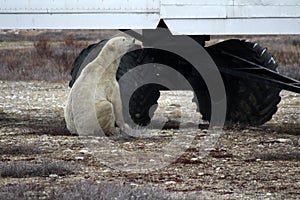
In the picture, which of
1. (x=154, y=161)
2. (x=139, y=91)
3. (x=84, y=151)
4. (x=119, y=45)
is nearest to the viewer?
(x=154, y=161)

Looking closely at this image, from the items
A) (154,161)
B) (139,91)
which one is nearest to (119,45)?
(139,91)

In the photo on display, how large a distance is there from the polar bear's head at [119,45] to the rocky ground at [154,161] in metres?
1.04

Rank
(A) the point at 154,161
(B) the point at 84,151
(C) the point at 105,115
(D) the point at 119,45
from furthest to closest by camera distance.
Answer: (D) the point at 119,45
(C) the point at 105,115
(B) the point at 84,151
(A) the point at 154,161

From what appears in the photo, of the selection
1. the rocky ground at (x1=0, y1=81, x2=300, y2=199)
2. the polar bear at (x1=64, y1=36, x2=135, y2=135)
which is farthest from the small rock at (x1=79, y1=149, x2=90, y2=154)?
the polar bear at (x1=64, y1=36, x2=135, y2=135)

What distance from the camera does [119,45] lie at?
9.95 metres

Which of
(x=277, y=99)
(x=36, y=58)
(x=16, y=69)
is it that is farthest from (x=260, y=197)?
(x=36, y=58)

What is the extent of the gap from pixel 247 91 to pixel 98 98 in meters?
2.20

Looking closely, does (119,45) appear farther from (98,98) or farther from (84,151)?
(84,151)

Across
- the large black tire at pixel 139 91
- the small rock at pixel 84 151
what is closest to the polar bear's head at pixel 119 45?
the large black tire at pixel 139 91

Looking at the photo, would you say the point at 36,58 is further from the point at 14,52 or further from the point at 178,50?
the point at 178,50

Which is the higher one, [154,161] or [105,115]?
Answer: [105,115]

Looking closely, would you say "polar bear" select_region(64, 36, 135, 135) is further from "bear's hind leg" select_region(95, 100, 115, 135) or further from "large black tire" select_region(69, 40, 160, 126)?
"large black tire" select_region(69, 40, 160, 126)

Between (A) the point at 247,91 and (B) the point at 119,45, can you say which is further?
(A) the point at 247,91

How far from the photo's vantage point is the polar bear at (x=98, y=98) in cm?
941
